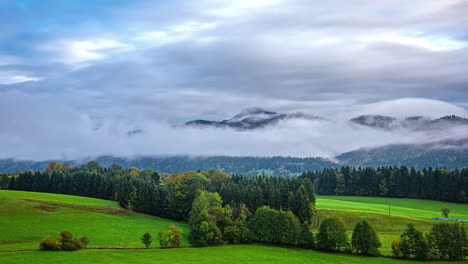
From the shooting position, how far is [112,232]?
95312 millimetres

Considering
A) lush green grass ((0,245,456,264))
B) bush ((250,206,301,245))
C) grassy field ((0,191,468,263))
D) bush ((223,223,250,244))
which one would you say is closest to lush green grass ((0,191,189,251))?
grassy field ((0,191,468,263))

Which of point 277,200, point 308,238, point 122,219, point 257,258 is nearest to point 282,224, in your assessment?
point 308,238

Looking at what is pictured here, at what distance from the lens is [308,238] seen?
86.6 metres

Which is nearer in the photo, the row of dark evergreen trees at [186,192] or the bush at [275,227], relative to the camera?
the bush at [275,227]

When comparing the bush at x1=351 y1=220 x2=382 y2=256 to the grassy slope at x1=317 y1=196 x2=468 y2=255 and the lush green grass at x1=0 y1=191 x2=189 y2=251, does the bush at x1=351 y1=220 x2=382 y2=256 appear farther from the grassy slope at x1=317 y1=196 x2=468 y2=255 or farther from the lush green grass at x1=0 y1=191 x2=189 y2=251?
the lush green grass at x1=0 y1=191 x2=189 y2=251

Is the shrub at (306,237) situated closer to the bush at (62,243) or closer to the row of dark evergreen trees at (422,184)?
the bush at (62,243)

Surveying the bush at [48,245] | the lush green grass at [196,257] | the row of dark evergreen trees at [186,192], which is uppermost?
the row of dark evergreen trees at [186,192]

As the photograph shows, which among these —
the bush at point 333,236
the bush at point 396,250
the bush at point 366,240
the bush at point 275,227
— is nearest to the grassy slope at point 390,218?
the bush at point 396,250

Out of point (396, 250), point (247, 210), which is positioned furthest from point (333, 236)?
point (247, 210)

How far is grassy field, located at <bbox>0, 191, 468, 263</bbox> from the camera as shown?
68600 millimetres

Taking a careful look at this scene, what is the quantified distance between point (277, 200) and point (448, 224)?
5304 centimetres

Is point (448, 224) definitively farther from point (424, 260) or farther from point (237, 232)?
point (237, 232)

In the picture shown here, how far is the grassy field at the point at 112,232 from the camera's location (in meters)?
68.6

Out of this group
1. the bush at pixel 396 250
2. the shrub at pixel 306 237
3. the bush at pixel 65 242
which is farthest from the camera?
the shrub at pixel 306 237
